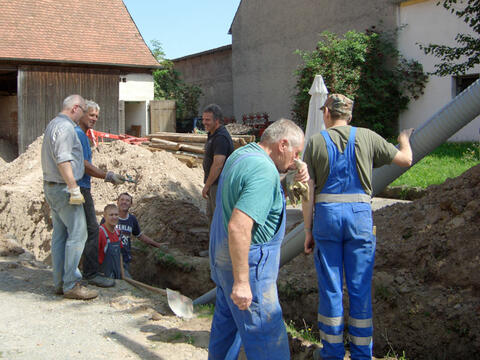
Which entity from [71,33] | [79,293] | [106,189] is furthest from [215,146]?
[71,33]

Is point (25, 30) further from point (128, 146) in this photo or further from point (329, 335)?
point (329, 335)

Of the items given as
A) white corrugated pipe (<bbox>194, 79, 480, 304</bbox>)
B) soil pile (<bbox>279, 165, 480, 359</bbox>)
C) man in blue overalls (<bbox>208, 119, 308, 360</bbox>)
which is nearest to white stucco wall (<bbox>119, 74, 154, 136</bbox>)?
soil pile (<bbox>279, 165, 480, 359</bbox>)

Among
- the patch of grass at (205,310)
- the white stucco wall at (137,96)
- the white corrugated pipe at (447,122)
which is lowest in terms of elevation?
the patch of grass at (205,310)

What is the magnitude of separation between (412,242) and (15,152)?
1838 centimetres

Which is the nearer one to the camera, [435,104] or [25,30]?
[435,104]

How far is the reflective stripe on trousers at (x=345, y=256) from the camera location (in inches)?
145

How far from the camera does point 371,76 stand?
17.2 m

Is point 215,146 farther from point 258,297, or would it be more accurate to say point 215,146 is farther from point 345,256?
point 258,297

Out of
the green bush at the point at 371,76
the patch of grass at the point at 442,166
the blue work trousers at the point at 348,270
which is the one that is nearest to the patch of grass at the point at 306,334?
the blue work trousers at the point at 348,270

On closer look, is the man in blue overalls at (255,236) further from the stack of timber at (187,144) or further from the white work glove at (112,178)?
the stack of timber at (187,144)

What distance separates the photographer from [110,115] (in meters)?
19.9

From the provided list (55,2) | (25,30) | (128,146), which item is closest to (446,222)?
(128,146)

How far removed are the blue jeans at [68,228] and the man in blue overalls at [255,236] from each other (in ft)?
8.08

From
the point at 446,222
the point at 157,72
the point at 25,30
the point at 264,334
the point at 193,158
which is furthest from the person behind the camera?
the point at 157,72
